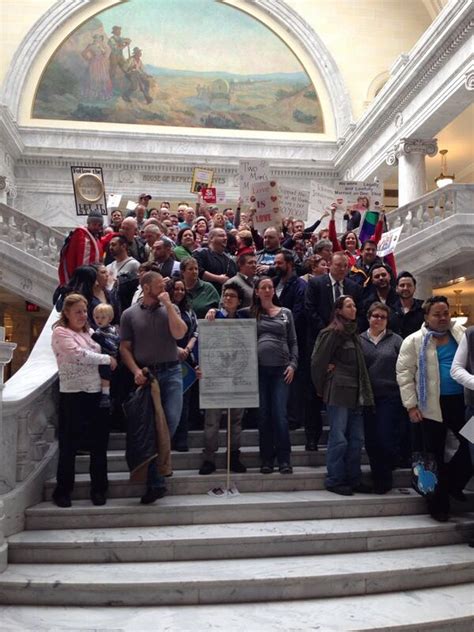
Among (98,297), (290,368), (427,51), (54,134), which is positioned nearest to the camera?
(290,368)

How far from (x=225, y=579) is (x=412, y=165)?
16.9 meters

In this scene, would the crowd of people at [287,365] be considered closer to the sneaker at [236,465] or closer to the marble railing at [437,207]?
the sneaker at [236,465]

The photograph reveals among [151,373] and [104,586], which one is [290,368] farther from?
[104,586]

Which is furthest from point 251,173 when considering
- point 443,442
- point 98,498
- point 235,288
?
point 98,498

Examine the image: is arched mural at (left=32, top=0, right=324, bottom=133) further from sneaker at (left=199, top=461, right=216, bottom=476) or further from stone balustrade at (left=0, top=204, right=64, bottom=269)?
sneaker at (left=199, top=461, right=216, bottom=476)

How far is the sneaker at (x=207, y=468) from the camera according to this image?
5.93m

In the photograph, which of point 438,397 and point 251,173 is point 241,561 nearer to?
point 438,397

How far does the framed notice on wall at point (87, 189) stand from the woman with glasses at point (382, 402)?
6.80 meters

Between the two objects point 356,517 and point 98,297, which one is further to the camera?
point 98,297

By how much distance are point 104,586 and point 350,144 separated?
21.2m

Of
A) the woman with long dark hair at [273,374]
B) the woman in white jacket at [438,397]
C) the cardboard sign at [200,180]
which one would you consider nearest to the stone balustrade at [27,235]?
the cardboard sign at [200,180]

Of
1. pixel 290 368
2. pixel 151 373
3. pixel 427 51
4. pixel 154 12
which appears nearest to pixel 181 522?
pixel 151 373

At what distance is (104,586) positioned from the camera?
4.42m

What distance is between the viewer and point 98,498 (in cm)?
537
